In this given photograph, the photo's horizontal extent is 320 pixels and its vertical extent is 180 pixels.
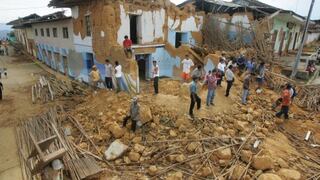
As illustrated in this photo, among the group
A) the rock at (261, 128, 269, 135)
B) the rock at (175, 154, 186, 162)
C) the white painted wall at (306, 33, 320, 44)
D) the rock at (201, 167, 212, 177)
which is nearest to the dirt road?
the rock at (175, 154, 186, 162)

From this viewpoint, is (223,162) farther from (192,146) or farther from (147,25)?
(147,25)

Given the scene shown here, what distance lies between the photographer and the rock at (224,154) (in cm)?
691

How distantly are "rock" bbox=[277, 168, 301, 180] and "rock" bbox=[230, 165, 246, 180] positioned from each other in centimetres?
95

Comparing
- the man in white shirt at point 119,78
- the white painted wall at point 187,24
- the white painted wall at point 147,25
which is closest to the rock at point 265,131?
the man in white shirt at point 119,78

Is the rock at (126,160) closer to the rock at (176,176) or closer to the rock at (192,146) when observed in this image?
the rock at (176,176)

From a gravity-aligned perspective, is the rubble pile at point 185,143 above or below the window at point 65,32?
below

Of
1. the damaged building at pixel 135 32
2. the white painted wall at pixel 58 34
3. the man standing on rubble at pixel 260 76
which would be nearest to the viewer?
the man standing on rubble at pixel 260 76

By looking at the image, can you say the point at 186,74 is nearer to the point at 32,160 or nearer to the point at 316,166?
the point at 316,166

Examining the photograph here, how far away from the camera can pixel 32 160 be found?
23.6 feet

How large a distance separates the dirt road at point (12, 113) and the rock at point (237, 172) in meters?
6.28

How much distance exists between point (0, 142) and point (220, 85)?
10.0 metres

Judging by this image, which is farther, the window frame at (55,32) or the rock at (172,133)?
the window frame at (55,32)

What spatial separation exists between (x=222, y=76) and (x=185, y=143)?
5.06 meters

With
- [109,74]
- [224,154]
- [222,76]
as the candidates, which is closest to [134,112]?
[224,154]
